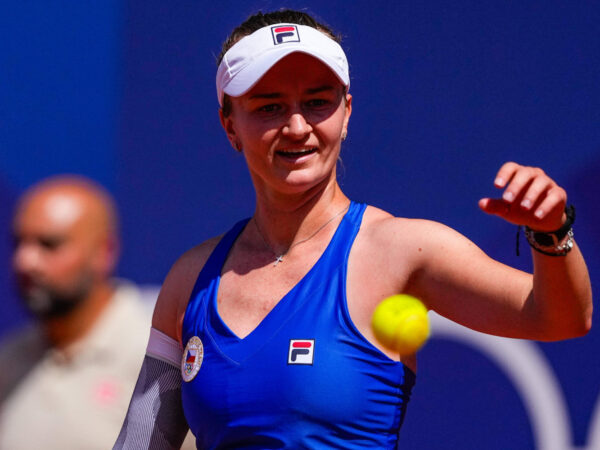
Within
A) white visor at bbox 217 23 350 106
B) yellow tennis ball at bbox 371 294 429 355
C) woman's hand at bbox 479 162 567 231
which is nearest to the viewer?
woman's hand at bbox 479 162 567 231

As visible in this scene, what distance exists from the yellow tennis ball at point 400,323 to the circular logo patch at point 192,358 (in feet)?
1.35

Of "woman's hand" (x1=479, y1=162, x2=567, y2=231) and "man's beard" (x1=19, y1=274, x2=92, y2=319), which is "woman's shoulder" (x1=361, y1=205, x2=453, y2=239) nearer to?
"woman's hand" (x1=479, y1=162, x2=567, y2=231)

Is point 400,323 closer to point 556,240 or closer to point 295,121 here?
point 556,240

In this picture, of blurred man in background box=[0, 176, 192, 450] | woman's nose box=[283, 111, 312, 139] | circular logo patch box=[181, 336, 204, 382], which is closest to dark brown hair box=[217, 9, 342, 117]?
woman's nose box=[283, 111, 312, 139]

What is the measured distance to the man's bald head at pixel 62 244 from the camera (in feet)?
9.78

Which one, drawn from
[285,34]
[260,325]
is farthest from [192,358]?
[285,34]

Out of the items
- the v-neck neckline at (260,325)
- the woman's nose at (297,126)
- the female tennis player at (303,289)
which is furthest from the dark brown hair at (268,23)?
the v-neck neckline at (260,325)

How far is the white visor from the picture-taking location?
5.98ft

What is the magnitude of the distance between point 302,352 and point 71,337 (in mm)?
1591

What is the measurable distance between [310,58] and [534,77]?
1303mm

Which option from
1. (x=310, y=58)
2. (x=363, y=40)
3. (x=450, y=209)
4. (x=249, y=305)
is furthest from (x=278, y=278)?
(x=363, y=40)

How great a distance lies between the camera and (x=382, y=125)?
3.01m

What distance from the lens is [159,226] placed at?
10.6 ft

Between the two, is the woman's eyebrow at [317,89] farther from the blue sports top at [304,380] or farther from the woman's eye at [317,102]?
the blue sports top at [304,380]
